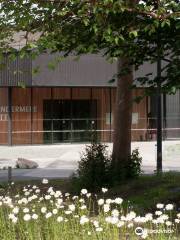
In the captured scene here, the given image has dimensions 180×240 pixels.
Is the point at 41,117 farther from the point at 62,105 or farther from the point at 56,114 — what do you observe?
the point at 62,105

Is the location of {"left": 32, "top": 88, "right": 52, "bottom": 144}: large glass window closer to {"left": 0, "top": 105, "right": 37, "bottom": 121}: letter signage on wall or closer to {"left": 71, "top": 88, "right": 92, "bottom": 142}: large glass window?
{"left": 0, "top": 105, "right": 37, "bottom": 121}: letter signage on wall

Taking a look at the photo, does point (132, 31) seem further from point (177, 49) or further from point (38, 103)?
point (38, 103)

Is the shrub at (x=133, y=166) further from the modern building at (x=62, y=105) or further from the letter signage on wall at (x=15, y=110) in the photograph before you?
the letter signage on wall at (x=15, y=110)

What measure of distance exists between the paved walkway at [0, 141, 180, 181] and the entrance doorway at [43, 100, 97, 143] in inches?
41.7

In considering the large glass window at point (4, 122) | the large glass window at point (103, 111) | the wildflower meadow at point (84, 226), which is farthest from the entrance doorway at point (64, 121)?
the wildflower meadow at point (84, 226)

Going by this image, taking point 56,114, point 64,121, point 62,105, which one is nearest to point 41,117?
point 56,114

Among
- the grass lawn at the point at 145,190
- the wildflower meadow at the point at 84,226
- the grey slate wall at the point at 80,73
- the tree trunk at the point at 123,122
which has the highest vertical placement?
the grey slate wall at the point at 80,73

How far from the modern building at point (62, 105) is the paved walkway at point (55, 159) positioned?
4.66 ft

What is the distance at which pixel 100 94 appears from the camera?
1688 inches

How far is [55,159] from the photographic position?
96.3 feet

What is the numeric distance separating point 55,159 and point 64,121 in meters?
11.9

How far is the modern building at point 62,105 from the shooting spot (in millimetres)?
39594

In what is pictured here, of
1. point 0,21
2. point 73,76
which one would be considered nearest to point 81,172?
point 0,21

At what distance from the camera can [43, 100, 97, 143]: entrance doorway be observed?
40656 millimetres
